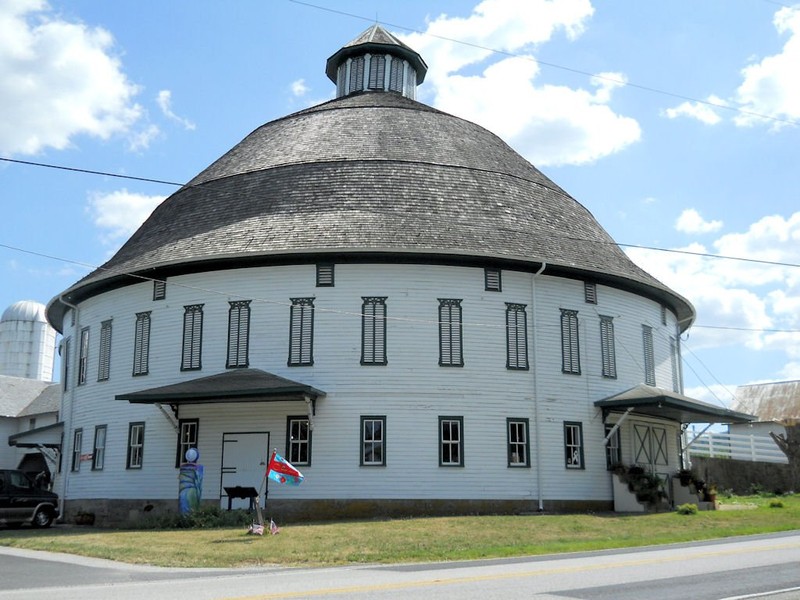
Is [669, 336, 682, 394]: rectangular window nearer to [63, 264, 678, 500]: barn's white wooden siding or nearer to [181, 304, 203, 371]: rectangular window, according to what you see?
[63, 264, 678, 500]: barn's white wooden siding

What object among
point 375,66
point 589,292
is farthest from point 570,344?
point 375,66

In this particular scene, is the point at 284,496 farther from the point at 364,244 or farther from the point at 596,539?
the point at 596,539

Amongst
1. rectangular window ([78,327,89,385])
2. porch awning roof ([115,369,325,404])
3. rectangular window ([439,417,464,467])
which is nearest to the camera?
porch awning roof ([115,369,325,404])

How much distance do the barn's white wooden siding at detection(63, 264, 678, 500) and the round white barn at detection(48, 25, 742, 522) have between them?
0.18ft

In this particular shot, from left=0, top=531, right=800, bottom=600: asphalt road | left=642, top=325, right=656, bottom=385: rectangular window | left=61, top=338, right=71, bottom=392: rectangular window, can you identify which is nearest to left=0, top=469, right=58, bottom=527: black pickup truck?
left=61, top=338, right=71, bottom=392: rectangular window

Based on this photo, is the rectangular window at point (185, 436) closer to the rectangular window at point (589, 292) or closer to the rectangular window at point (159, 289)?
the rectangular window at point (159, 289)

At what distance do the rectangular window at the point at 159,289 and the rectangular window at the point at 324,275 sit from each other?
5.17 m

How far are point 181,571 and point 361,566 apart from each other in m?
2.75

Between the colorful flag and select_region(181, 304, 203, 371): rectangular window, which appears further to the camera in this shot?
select_region(181, 304, 203, 371): rectangular window

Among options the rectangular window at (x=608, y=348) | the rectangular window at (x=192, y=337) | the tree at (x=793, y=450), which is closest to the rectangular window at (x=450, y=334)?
the rectangular window at (x=608, y=348)

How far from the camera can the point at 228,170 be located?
31578 mm

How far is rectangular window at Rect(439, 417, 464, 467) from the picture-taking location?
82.7ft

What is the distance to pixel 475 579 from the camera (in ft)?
36.6

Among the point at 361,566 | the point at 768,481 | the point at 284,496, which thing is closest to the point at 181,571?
the point at 361,566
